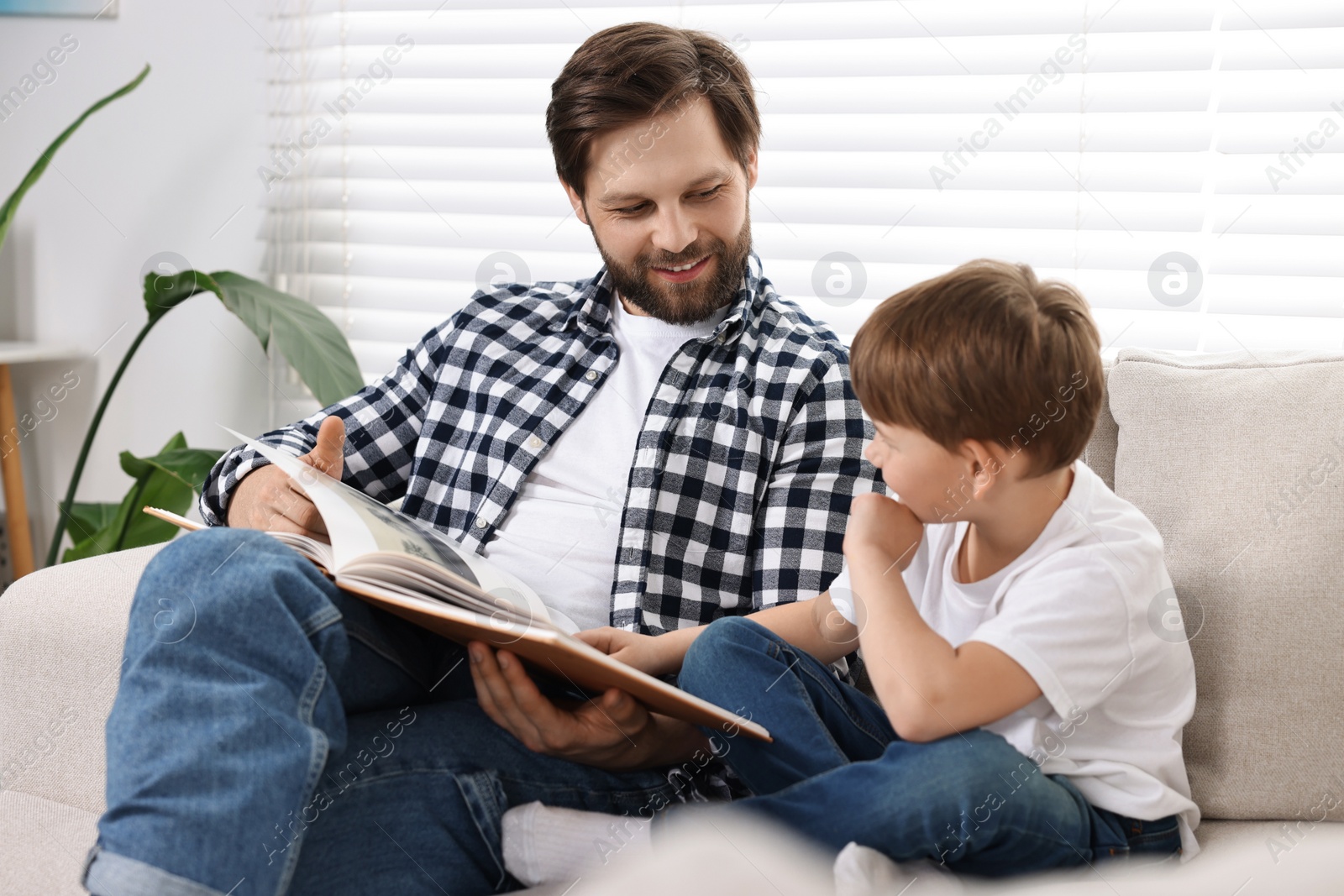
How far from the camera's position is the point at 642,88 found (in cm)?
121

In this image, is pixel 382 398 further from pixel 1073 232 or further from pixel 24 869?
pixel 1073 232

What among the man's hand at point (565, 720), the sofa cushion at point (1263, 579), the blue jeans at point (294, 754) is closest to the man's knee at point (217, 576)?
the blue jeans at point (294, 754)

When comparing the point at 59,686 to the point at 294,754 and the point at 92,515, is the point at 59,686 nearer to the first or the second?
the point at 294,754

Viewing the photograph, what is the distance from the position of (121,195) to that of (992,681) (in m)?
2.01

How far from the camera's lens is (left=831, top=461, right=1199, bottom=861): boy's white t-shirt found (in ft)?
2.58

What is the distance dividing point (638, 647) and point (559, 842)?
210 mm

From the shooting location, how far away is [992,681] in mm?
781

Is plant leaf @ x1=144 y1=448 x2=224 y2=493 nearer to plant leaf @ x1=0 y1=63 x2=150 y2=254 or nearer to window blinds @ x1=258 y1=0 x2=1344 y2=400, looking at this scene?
window blinds @ x1=258 y1=0 x2=1344 y2=400

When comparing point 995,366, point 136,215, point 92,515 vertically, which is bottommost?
point 92,515

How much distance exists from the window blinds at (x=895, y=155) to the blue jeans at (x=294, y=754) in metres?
1.01

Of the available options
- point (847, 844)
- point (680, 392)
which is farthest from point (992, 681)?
point (680, 392)

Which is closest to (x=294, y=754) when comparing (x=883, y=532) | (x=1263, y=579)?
(x=883, y=532)

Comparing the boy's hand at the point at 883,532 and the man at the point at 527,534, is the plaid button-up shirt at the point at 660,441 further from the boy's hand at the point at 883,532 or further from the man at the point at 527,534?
the boy's hand at the point at 883,532

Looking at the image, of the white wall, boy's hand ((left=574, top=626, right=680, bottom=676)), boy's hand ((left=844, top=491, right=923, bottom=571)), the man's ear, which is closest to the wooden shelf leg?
the white wall
